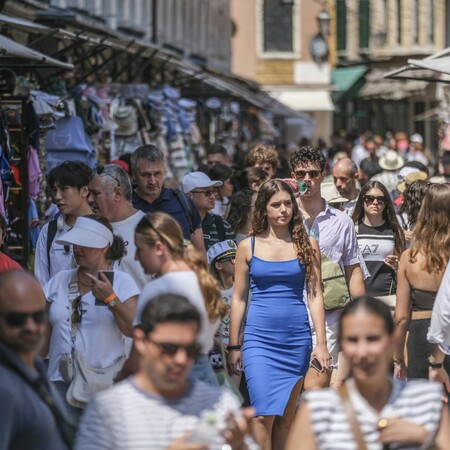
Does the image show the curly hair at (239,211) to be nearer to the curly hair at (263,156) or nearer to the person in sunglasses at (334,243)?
the person in sunglasses at (334,243)

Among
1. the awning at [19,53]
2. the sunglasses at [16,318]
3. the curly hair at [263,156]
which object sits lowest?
the sunglasses at [16,318]

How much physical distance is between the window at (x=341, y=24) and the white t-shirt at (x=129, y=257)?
1862 inches

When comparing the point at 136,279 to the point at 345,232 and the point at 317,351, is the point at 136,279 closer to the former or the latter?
the point at 317,351

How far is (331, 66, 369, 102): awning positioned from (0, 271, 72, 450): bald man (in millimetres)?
45309

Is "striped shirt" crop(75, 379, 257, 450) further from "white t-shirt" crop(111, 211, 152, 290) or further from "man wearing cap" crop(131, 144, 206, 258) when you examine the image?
"man wearing cap" crop(131, 144, 206, 258)

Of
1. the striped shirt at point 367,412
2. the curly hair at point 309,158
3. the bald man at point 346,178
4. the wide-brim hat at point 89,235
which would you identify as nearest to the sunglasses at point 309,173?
the curly hair at point 309,158

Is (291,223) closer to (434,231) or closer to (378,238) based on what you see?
(434,231)

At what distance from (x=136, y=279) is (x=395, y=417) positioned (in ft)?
10.4

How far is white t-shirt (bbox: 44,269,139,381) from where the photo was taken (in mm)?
7215

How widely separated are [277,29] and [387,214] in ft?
134

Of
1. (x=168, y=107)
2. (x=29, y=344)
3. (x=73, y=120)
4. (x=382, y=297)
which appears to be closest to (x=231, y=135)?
(x=168, y=107)

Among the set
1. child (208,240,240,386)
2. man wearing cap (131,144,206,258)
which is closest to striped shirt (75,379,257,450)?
child (208,240,240,386)

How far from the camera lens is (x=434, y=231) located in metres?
8.62

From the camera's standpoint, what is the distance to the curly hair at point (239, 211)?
36.1 feet
